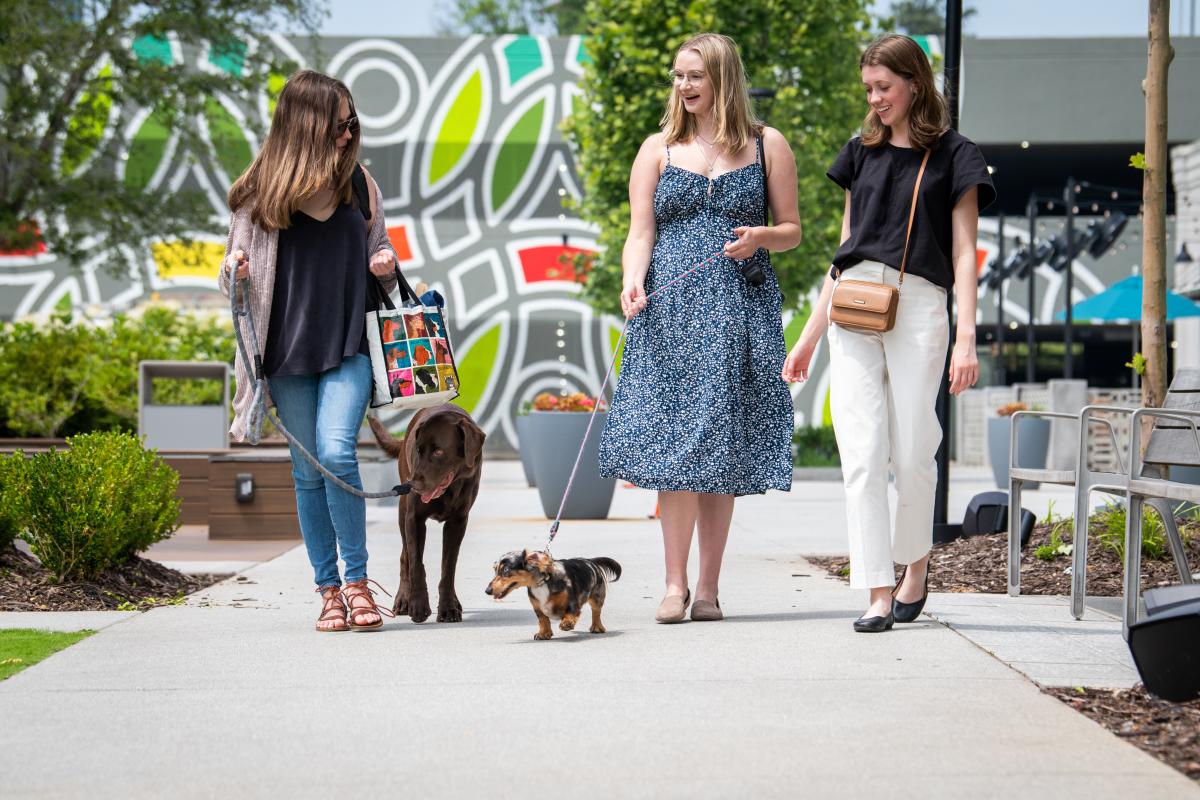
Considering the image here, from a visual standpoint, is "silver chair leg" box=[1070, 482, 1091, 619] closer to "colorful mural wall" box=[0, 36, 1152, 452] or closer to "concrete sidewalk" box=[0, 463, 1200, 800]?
"concrete sidewalk" box=[0, 463, 1200, 800]

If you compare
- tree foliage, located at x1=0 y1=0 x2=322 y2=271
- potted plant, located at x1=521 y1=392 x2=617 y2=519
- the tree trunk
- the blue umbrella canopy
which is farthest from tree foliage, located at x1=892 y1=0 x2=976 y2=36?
the tree trunk

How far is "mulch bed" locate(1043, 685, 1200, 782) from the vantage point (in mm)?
3189

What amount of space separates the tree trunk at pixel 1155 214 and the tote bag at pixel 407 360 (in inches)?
130

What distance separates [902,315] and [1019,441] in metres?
14.3

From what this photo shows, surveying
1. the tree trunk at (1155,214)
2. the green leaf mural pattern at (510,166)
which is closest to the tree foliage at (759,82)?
the green leaf mural pattern at (510,166)

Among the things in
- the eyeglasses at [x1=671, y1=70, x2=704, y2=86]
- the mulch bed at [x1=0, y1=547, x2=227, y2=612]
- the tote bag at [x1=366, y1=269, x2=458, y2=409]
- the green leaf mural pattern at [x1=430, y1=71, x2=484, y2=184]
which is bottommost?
the mulch bed at [x1=0, y1=547, x2=227, y2=612]

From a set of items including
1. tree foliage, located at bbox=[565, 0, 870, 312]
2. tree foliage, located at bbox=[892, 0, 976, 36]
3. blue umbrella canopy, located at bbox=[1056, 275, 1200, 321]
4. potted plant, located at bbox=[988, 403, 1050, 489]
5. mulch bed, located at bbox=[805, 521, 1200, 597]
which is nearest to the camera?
mulch bed, located at bbox=[805, 521, 1200, 597]

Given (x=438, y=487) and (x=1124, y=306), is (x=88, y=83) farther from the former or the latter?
(x=1124, y=306)

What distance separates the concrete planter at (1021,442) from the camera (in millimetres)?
18578

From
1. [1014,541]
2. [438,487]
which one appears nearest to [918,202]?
[1014,541]

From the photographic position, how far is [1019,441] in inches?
727

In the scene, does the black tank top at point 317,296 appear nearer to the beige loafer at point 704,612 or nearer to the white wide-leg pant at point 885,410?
the beige loafer at point 704,612

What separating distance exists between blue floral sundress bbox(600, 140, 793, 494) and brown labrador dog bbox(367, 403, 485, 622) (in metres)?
0.55

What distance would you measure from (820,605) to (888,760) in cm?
265
